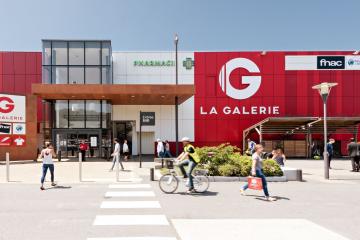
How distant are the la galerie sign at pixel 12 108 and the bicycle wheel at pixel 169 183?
53.6ft

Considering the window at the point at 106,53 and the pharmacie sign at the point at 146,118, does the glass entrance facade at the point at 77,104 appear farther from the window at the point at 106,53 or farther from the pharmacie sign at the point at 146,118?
the pharmacie sign at the point at 146,118

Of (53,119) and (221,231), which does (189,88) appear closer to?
(53,119)

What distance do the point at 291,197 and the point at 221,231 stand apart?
4.52 m

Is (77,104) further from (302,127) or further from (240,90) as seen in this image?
(302,127)

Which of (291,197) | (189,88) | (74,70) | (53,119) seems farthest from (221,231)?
(74,70)

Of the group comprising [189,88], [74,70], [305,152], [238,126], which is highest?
[74,70]

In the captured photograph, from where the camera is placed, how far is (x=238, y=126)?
3114 centimetres

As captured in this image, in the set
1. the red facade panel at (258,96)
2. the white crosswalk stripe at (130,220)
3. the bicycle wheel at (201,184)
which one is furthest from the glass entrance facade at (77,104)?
the white crosswalk stripe at (130,220)

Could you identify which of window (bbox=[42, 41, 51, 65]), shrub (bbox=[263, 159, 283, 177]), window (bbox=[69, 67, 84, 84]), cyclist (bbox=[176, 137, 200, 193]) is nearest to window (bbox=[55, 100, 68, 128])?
window (bbox=[69, 67, 84, 84])

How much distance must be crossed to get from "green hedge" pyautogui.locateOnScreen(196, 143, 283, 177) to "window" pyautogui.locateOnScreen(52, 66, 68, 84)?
17.7 m

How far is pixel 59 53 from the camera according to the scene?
1102 inches

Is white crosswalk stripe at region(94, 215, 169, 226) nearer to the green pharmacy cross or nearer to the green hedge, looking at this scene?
the green hedge

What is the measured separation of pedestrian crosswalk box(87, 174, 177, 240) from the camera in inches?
240

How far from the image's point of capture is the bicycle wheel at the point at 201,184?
1067 cm
